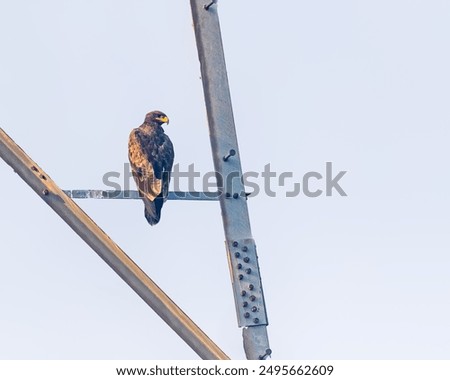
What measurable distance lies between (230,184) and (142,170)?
2.97 meters

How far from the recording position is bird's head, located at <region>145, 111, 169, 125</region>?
1158 cm

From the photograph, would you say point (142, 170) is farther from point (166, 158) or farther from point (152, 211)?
point (152, 211)

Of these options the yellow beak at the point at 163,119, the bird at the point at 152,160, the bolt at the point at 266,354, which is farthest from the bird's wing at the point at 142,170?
the bolt at the point at 266,354

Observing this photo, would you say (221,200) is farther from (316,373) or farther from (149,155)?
(149,155)

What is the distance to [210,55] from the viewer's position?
7426 millimetres

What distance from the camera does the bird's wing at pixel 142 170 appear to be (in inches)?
371

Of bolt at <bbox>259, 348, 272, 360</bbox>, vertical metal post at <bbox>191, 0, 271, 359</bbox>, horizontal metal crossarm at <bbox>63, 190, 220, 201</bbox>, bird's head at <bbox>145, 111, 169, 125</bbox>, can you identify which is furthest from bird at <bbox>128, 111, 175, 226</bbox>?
bolt at <bbox>259, 348, 272, 360</bbox>

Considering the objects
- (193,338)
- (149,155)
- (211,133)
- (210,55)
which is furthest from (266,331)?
(149,155)

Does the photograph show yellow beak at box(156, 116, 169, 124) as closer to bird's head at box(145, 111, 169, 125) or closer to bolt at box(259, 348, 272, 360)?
bird's head at box(145, 111, 169, 125)

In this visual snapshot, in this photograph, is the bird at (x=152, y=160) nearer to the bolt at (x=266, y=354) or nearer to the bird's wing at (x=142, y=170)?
the bird's wing at (x=142, y=170)

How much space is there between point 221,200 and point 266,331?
102cm

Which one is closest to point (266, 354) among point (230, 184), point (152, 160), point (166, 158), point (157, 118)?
point (230, 184)

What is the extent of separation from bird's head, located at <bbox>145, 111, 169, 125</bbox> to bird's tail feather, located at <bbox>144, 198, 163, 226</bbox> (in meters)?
2.46

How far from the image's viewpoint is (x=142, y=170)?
10.1 m
